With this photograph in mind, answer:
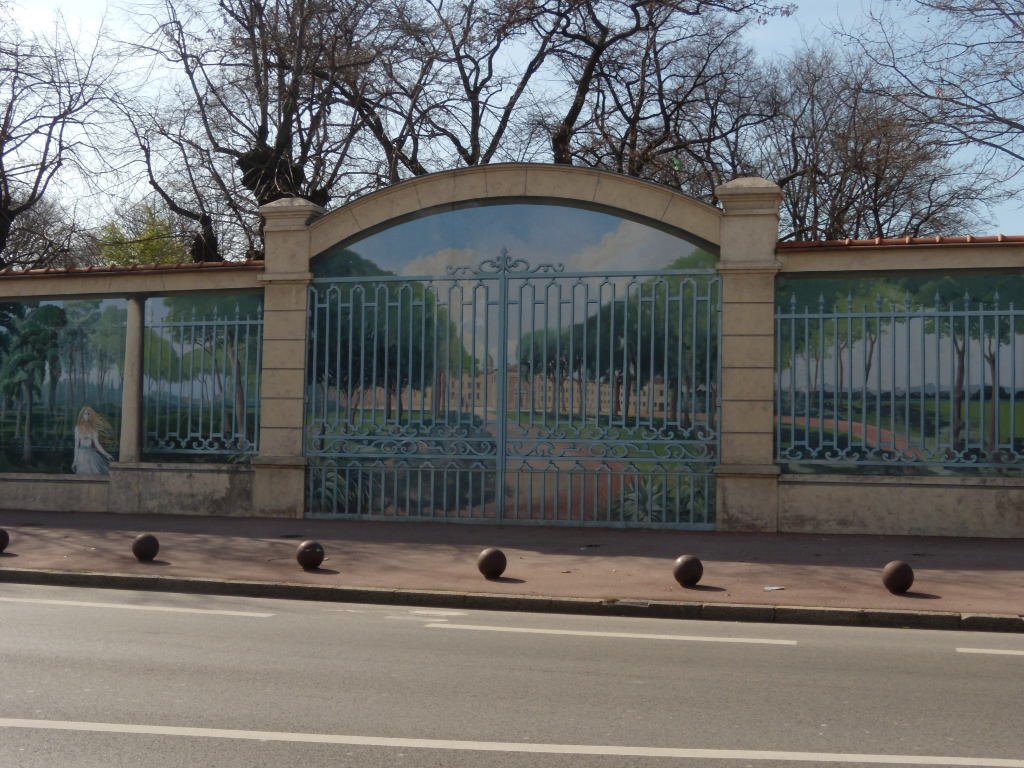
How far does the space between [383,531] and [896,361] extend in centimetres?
654

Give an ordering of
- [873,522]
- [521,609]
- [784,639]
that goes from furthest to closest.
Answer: [873,522] → [521,609] → [784,639]

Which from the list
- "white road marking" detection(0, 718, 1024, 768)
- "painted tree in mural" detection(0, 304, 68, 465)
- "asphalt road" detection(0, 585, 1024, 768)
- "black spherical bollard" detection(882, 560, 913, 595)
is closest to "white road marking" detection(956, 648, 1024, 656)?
"asphalt road" detection(0, 585, 1024, 768)

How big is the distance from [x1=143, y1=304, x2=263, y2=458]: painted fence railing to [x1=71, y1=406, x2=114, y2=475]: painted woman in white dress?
71 cm

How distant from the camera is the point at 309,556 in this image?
10.8 m

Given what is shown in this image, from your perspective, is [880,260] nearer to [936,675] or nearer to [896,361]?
[896,361]

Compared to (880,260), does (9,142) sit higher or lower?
higher

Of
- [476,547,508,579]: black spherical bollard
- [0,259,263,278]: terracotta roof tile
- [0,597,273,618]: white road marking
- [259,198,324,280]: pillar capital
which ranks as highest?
[259,198,324,280]: pillar capital

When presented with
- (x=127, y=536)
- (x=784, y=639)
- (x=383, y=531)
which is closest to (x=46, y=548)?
(x=127, y=536)

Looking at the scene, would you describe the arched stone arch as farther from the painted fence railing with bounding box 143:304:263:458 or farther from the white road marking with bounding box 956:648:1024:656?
the white road marking with bounding box 956:648:1024:656

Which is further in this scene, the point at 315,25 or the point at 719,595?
the point at 315,25

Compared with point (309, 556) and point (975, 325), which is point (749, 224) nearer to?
point (975, 325)

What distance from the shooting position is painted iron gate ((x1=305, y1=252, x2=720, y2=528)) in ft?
46.4

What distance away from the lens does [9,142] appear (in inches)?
925

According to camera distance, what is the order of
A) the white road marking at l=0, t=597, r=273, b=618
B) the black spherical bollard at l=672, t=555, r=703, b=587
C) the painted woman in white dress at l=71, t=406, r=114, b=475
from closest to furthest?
the white road marking at l=0, t=597, r=273, b=618 < the black spherical bollard at l=672, t=555, r=703, b=587 < the painted woman in white dress at l=71, t=406, r=114, b=475
